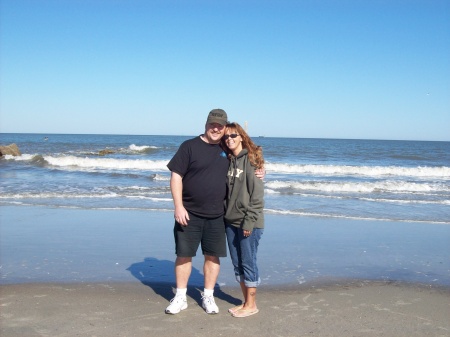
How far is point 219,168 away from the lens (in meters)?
4.16

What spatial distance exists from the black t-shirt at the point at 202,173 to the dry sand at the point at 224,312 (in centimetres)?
102

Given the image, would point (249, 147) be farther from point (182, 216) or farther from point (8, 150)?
point (8, 150)

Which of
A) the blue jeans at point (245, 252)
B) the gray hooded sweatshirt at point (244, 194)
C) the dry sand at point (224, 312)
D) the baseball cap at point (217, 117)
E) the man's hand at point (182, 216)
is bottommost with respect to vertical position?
the dry sand at point (224, 312)

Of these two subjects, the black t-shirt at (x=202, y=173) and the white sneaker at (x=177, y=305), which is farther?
the white sneaker at (x=177, y=305)

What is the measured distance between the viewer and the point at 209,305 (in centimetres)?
428

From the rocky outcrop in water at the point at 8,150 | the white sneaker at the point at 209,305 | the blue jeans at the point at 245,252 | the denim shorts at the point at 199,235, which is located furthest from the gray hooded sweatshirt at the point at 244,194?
the rocky outcrop in water at the point at 8,150

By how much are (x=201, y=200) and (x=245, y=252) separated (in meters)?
0.63

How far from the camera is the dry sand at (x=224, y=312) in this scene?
3.87 meters

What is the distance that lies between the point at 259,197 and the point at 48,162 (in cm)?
2578

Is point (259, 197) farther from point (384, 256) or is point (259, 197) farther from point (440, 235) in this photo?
point (440, 235)

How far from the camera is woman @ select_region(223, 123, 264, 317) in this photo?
13.4ft

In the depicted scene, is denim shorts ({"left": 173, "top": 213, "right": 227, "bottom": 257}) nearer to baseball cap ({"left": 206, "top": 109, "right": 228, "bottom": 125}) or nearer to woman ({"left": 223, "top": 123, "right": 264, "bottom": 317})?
woman ({"left": 223, "top": 123, "right": 264, "bottom": 317})

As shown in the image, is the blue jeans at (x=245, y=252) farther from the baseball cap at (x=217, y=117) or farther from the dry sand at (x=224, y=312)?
the baseball cap at (x=217, y=117)

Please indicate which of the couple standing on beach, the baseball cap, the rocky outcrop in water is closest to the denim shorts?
the couple standing on beach
